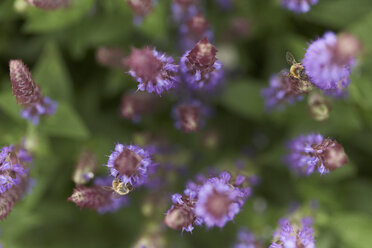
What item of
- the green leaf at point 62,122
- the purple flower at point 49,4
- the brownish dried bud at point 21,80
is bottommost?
the brownish dried bud at point 21,80

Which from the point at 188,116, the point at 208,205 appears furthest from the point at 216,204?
the point at 188,116

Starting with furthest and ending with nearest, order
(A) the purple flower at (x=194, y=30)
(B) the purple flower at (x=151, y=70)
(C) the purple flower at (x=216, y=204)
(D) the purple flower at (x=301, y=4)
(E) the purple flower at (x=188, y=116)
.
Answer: (A) the purple flower at (x=194, y=30)
(E) the purple flower at (x=188, y=116)
(D) the purple flower at (x=301, y=4)
(B) the purple flower at (x=151, y=70)
(C) the purple flower at (x=216, y=204)

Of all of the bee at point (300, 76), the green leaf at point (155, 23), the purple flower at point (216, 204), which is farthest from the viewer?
the green leaf at point (155, 23)

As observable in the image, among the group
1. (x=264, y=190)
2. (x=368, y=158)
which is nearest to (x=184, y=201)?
(x=264, y=190)

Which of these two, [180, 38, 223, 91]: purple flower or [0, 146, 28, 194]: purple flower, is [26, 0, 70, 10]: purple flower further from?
[180, 38, 223, 91]: purple flower

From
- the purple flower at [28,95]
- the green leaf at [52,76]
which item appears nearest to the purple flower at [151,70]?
the purple flower at [28,95]

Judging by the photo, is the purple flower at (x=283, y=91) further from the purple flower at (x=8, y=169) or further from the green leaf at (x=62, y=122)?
the purple flower at (x=8, y=169)

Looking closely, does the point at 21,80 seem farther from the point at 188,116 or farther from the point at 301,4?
the point at 301,4
